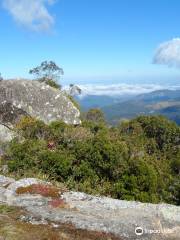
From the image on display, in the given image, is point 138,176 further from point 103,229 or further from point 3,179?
point 103,229

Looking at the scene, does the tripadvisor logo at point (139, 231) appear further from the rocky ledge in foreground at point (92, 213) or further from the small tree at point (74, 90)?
the small tree at point (74, 90)

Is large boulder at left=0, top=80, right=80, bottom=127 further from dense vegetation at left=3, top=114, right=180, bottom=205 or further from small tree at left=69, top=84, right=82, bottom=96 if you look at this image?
→ small tree at left=69, top=84, right=82, bottom=96

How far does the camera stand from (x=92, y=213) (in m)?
17.3

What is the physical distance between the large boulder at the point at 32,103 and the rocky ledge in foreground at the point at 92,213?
23.3 metres

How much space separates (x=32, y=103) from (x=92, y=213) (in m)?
28.0

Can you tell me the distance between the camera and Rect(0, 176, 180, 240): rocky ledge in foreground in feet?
51.3

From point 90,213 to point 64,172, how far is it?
40.8 ft

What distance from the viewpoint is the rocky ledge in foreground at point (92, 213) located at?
15.6 metres

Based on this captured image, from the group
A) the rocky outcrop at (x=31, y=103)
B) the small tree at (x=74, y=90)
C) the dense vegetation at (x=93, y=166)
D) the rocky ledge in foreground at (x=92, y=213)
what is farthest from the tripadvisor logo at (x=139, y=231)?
the small tree at (x=74, y=90)

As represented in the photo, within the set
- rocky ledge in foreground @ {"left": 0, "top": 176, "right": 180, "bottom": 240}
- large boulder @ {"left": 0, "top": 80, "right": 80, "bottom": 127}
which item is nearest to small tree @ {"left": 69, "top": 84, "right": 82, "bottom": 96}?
large boulder @ {"left": 0, "top": 80, "right": 80, "bottom": 127}

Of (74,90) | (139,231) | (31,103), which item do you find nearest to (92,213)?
(139,231)

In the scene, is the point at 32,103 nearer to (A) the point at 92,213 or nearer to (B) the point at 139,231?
(A) the point at 92,213

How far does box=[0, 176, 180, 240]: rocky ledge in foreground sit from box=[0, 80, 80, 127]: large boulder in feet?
76.5

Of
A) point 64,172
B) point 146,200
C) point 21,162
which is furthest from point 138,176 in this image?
point 21,162
